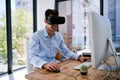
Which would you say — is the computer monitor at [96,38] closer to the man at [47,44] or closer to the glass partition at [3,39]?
the man at [47,44]

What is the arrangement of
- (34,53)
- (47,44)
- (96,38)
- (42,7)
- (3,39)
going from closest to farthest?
(96,38)
(34,53)
(47,44)
(3,39)
(42,7)

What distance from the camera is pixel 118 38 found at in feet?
10.9

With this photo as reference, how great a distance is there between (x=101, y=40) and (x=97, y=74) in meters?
0.29

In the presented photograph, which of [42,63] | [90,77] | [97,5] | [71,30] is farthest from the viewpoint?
[71,30]

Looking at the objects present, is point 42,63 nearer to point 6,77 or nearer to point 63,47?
point 63,47

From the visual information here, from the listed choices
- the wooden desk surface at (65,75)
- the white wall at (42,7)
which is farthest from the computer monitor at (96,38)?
the white wall at (42,7)

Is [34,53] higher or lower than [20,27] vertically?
lower

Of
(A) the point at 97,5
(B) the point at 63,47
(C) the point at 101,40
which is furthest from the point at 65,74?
(A) the point at 97,5

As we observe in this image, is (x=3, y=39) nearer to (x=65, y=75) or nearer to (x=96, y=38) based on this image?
(x=65, y=75)

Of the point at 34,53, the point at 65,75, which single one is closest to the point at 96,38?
the point at 65,75

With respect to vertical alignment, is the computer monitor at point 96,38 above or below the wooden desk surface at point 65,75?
above

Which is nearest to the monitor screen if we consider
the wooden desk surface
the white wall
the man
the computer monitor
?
the computer monitor

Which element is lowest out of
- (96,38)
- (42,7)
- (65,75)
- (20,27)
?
(65,75)

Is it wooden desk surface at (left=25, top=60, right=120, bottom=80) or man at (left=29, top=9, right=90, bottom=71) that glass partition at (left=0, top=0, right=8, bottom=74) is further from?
wooden desk surface at (left=25, top=60, right=120, bottom=80)
